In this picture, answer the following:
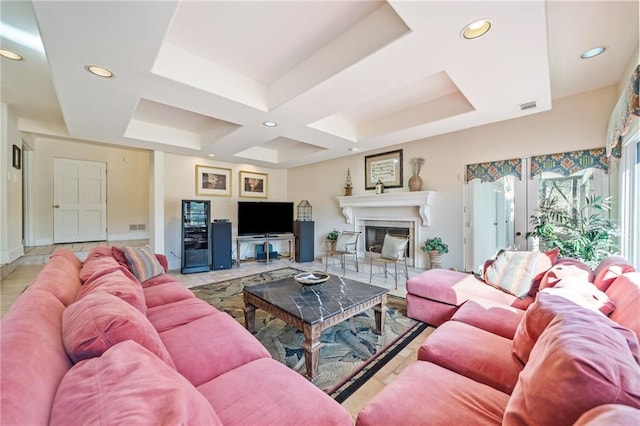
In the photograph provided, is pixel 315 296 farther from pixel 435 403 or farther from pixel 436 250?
pixel 436 250

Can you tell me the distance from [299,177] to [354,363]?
5288 millimetres

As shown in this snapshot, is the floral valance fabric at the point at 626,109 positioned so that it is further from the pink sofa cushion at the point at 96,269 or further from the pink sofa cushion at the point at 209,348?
the pink sofa cushion at the point at 96,269

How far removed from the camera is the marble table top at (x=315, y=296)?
2029 mm

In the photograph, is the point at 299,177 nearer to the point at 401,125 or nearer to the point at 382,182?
the point at 382,182

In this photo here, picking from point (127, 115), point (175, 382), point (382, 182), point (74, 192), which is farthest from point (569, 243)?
point (74, 192)

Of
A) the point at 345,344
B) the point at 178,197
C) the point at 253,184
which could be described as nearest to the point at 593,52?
the point at 345,344

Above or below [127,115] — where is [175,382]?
below

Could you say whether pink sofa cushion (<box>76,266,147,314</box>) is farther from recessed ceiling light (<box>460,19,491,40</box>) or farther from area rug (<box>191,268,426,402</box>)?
recessed ceiling light (<box>460,19,491,40</box>)

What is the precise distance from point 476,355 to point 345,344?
1.16 metres

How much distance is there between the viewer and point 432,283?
2689 millimetres

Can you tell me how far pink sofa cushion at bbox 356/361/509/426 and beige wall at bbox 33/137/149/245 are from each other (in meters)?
7.36

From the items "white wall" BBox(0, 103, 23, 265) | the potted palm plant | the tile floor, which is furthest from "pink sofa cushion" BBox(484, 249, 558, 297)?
"white wall" BBox(0, 103, 23, 265)

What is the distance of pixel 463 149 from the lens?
13.5 ft

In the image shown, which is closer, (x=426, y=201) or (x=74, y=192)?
(x=426, y=201)
